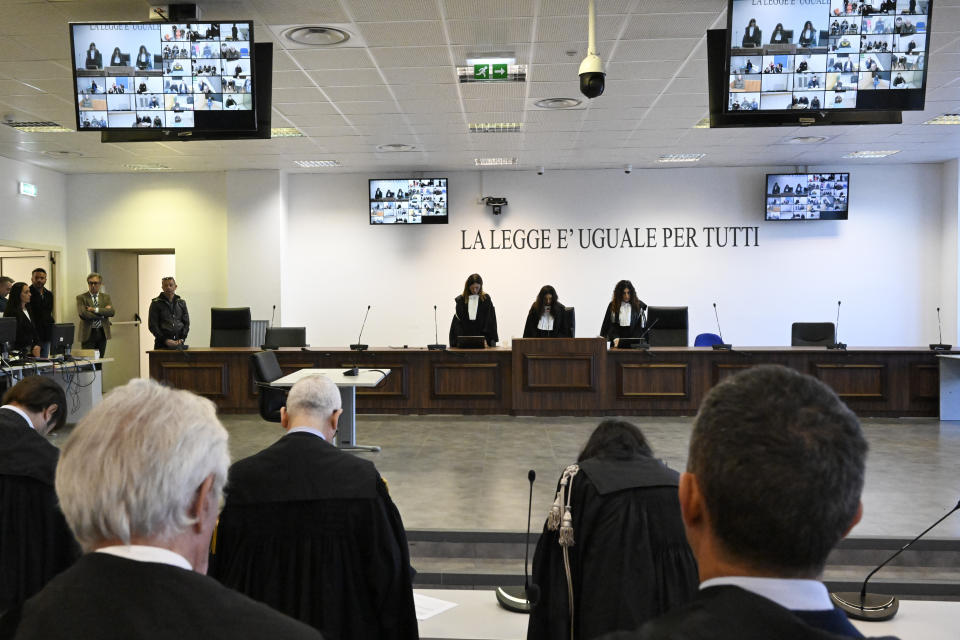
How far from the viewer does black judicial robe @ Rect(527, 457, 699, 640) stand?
6.49 ft

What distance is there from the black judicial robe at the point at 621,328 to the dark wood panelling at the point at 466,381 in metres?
1.50

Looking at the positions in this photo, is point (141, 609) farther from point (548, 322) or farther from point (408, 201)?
point (408, 201)

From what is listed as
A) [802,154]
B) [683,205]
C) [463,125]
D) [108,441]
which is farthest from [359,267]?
[108,441]

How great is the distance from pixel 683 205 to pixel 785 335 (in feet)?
8.45

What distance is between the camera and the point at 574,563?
208 cm

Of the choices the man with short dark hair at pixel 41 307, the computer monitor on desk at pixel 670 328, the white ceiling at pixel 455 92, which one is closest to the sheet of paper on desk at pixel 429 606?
the white ceiling at pixel 455 92

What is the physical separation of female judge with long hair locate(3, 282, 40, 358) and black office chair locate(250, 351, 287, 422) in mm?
4041

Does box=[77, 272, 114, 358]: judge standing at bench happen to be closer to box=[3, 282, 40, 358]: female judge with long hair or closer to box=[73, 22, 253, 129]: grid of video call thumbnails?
box=[3, 282, 40, 358]: female judge with long hair

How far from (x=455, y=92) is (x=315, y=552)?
18.2 feet

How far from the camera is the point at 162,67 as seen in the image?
4.22 m

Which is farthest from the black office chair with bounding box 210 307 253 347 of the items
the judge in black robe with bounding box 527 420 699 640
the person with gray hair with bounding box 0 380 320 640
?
the person with gray hair with bounding box 0 380 320 640

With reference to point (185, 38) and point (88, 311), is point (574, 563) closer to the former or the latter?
point (185, 38)

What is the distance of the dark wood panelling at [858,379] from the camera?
795 cm

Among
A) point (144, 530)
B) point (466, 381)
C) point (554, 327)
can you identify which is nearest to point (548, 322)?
point (554, 327)
